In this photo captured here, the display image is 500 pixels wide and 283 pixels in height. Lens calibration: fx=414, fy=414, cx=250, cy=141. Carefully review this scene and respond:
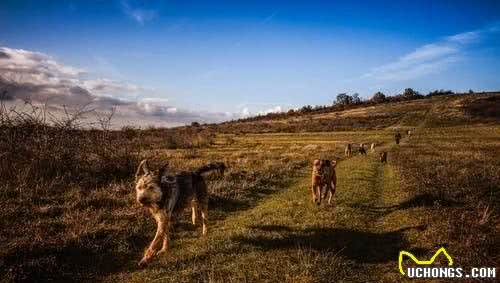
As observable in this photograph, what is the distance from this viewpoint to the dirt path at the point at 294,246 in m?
7.67

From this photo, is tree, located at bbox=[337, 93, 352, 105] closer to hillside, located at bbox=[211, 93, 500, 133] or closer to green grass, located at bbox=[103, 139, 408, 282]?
hillside, located at bbox=[211, 93, 500, 133]

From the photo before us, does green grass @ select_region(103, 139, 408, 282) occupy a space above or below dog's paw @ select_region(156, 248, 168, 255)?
below

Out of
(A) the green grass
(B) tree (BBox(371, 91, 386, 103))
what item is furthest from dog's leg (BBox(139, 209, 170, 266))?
(B) tree (BBox(371, 91, 386, 103))

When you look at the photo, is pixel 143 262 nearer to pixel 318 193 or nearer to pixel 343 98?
pixel 318 193

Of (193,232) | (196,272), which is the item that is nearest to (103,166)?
(193,232)

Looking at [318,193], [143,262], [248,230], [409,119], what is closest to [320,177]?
[318,193]

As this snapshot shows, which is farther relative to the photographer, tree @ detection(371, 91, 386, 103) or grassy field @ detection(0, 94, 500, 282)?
tree @ detection(371, 91, 386, 103)

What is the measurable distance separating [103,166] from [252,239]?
11.4 metres

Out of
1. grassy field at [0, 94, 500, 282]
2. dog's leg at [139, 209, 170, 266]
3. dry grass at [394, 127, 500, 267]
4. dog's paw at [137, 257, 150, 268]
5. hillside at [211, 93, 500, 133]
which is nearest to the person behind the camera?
grassy field at [0, 94, 500, 282]

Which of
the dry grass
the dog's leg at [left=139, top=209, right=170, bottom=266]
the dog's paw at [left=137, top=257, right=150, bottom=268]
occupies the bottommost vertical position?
the dry grass

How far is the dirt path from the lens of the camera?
7668mm

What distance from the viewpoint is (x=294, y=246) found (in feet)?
30.4

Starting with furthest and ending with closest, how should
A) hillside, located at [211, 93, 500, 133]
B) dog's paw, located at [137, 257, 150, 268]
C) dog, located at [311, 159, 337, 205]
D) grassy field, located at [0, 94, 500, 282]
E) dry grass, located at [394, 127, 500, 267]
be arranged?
hillside, located at [211, 93, 500, 133]
dog, located at [311, 159, 337, 205]
dry grass, located at [394, 127, 500, 267]
dog's paw, located at [137, 257, 150, 268]
grassy field, located at [0, 94, 500, 282]

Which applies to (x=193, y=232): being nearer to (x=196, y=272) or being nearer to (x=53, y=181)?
(x=196, y=272)
